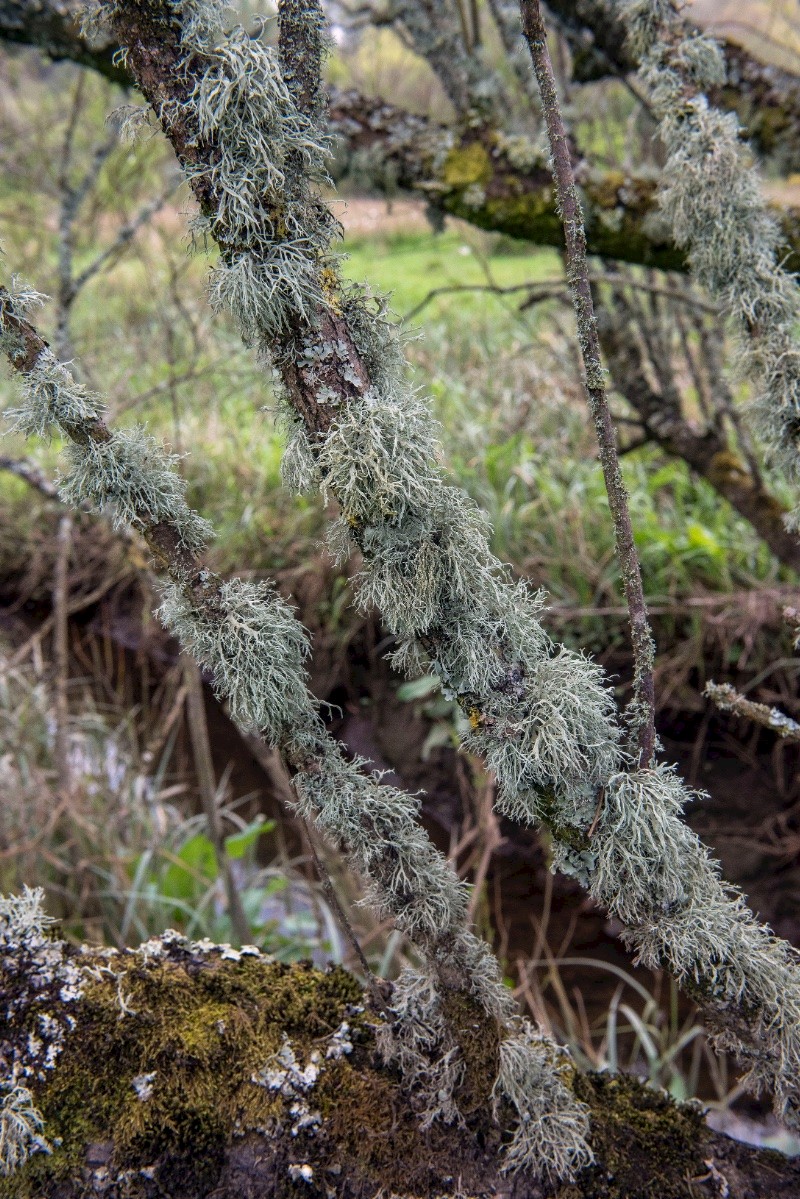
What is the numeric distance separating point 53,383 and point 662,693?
192cm

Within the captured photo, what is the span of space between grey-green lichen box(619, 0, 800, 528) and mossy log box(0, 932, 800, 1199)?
1.77 feet

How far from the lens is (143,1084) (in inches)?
24.7

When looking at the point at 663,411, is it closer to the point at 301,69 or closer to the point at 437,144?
the point at 437,144

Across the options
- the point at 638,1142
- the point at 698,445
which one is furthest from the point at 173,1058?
the point at 698,445

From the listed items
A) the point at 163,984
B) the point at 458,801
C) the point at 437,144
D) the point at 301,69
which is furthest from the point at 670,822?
the point at 458,801

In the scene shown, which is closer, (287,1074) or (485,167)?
(287,1074)

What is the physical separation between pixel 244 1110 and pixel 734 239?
852mm

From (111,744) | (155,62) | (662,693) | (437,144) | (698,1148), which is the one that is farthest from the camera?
(111,744)

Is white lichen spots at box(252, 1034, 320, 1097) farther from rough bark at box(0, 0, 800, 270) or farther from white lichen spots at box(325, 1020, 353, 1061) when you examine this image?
rough bark at box(0, 0, 800, 270)

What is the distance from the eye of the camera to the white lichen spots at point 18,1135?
1.94ft

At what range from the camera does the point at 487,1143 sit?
2.08 feet

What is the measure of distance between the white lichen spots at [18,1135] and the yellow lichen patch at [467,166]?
4.47ft

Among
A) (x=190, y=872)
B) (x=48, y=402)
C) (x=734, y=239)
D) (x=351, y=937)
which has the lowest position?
(x=190, y=872)

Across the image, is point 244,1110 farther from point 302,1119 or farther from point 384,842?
point 384,842
